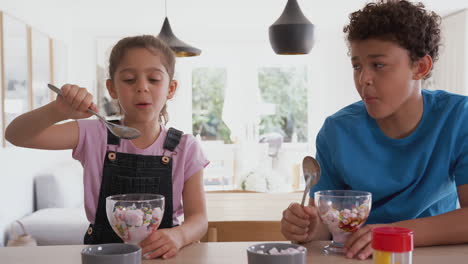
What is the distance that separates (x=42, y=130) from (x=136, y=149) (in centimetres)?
27

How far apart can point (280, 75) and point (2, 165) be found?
5130 millimetres

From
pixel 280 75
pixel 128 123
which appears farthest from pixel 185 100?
pixel 128 123

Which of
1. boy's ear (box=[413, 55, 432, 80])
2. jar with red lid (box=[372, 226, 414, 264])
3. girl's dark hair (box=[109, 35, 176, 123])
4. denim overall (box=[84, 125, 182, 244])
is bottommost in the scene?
jar with red lid (box=[372, 226, 414, 264])

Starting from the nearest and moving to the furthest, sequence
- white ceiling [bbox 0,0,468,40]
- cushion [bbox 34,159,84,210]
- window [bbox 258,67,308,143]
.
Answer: cushion [bbox 34,159,84,210], white ceiling [bbox 0,0,468,40], window [bbox 258,67,308,143]

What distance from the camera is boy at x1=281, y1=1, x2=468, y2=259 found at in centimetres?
125

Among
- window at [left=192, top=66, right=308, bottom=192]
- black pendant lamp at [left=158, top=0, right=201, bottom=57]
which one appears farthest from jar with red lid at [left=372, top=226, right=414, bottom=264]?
window at [left=192, top=66, right=308, bottom=192]

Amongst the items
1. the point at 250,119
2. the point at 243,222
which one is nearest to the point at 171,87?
the point at 243,222

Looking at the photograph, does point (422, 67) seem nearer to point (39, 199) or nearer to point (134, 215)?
point (134, 215)

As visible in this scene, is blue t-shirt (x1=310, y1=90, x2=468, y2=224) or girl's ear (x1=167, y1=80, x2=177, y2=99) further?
girl's ear (x1=167, y1=80, x2=177, y2=99)

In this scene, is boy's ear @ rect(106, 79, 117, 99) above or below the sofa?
above

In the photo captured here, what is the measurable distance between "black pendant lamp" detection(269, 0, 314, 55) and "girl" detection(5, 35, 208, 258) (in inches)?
53.8

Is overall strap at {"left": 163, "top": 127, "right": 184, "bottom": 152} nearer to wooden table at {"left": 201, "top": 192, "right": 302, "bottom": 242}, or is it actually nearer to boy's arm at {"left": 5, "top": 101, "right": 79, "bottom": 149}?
boy's arm at {"left": 5, "top": 101, "right": 79, "bottom": 149}

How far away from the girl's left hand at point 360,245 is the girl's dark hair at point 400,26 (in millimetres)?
530

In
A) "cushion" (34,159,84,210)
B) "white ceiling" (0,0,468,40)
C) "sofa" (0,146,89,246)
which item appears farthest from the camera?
"white ceiling" (0,0,468,40)
